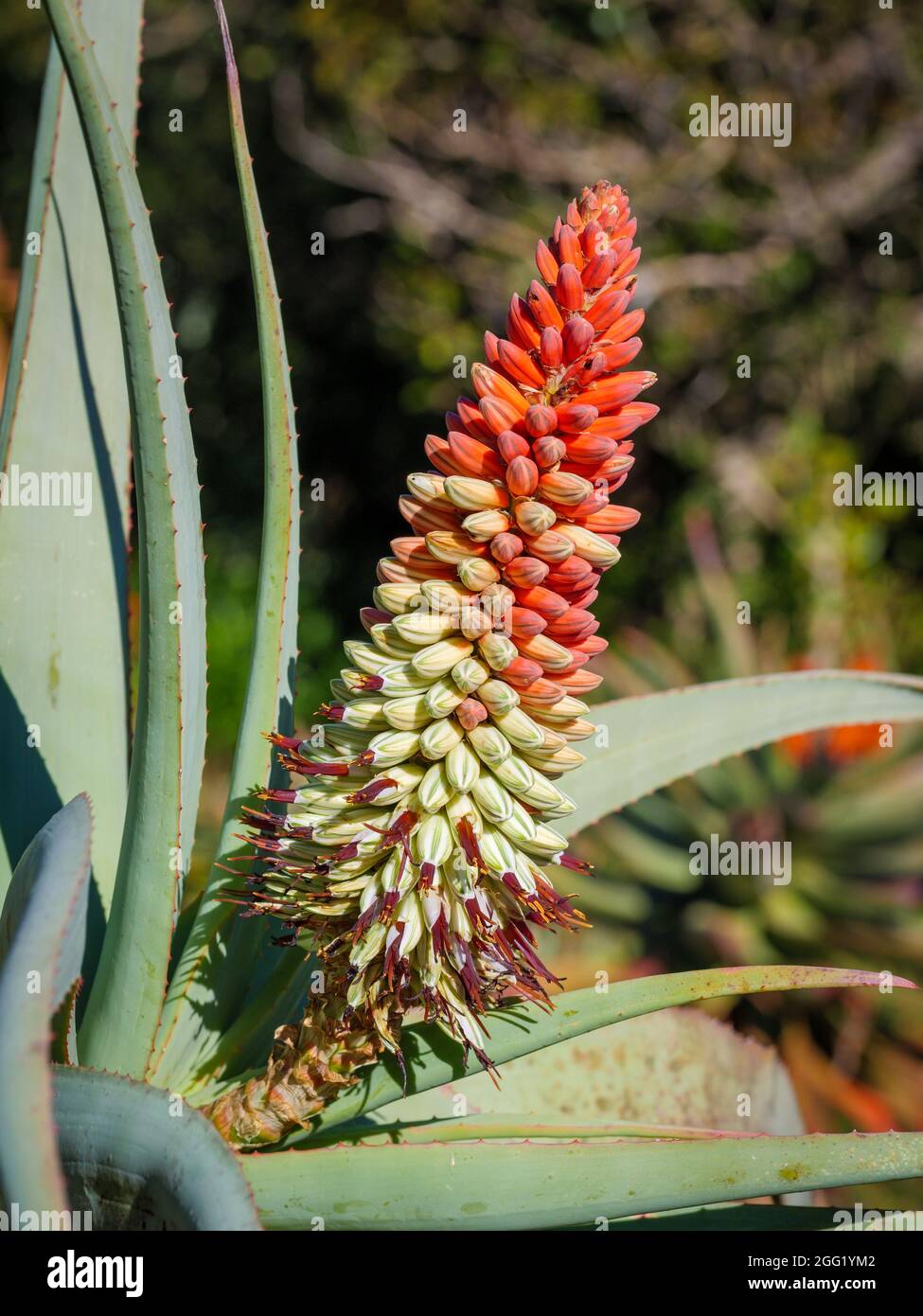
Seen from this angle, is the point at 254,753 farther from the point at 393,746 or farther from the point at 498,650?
the point at 498,650

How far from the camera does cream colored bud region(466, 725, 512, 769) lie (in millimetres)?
1062

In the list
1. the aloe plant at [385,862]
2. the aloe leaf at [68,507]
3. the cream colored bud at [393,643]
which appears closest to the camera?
the aloe plant at [385,862]

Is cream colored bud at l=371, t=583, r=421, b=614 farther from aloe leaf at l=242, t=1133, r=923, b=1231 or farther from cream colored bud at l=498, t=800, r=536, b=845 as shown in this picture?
aloe leaf at l=242, t=1133, r=923, b=1231

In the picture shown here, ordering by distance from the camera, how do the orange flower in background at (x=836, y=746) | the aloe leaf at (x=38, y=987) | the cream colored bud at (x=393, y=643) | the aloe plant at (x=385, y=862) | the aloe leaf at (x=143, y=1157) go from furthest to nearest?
1. the orange flower in background at (x=836, y=746)
2. the cream colored bud at (x=393, y=643)
3. the aloe plant at (x=385, y=862)
4. the aloe leaf at (x=143, y=1157)
5. the aloe leaf at (x=38, y=987)

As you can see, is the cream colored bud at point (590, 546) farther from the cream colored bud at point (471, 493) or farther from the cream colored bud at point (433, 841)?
the cream colored bud at point (433, 841)

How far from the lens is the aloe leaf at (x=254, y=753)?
1113 millimetres

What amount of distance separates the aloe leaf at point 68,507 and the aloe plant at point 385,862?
0.39 ft

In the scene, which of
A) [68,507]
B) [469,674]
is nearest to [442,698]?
[469,674]

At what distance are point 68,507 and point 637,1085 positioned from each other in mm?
1017

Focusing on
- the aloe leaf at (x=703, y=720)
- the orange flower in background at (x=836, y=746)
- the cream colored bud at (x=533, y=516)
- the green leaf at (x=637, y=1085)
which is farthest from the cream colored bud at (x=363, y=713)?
the orange flower in background at (x=836, y=746)

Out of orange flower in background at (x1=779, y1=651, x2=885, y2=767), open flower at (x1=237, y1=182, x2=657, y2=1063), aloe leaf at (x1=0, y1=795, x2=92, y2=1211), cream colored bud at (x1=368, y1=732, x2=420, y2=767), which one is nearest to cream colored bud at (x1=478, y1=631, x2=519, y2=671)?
open flower at (x1=237, y1=182, x2=657, y2=1063)

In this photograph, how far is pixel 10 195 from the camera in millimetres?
7105
